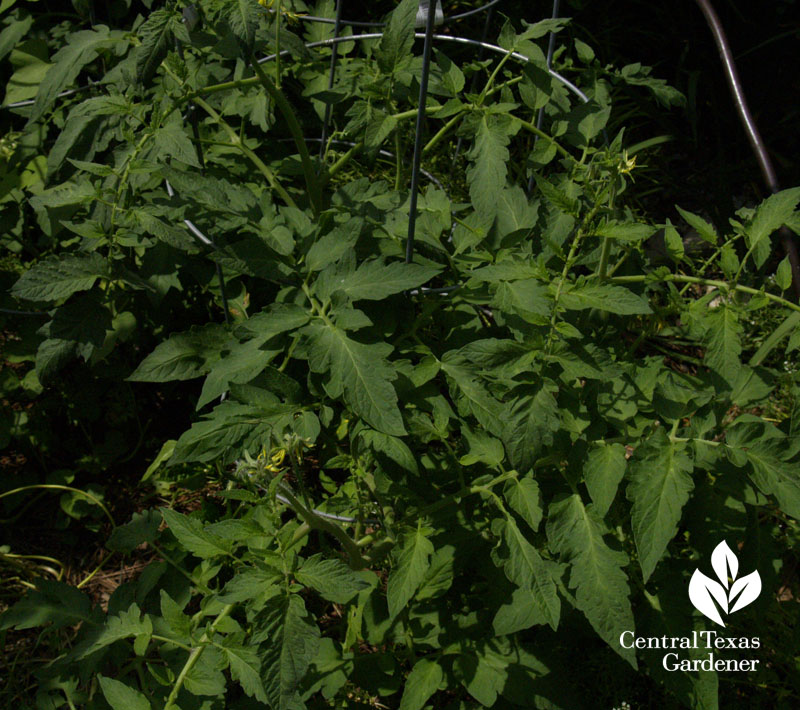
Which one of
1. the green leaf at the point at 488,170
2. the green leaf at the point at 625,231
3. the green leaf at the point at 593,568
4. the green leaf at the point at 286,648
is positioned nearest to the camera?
the green leaf at the point at 286,648

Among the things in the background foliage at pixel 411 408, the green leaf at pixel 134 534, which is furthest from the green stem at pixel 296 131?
the green leaf at pixel 134 534

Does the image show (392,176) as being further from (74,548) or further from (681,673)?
(681,673)

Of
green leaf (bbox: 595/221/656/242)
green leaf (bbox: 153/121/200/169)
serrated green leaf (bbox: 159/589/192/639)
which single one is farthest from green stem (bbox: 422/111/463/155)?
serrated green leaf (bbox: 159/589/192/639)

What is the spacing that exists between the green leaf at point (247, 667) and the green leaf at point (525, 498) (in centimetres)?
55

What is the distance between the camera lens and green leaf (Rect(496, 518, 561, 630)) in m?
1.36

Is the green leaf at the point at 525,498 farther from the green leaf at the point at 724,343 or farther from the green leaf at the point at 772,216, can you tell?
the green leaf at the point at 772,216

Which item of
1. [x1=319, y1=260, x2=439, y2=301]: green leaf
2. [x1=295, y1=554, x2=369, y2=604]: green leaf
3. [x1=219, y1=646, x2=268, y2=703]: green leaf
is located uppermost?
[x1=319, y1=260, x2=439, y2=301]: green leaf

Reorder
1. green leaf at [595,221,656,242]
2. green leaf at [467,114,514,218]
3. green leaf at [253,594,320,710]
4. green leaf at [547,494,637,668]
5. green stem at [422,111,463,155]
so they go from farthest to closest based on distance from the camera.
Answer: green stem at [422,111,463,155] → green leaf at [467,114,514,218] → green leaf at [595,221,656,242] → green leaf at [547,494,637,668] → green leaf at [253,594,320,710]

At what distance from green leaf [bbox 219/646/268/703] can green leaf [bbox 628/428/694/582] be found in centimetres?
70

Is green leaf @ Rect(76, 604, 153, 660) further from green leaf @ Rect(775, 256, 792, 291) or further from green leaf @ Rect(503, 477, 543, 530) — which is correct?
green leaf @ Rect(775, 256, 792, 291)

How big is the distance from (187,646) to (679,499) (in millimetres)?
962

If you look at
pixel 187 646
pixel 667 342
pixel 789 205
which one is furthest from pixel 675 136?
pixel 187 646

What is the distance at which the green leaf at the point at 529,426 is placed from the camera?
1252 mm

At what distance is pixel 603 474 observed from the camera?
1385 mm
